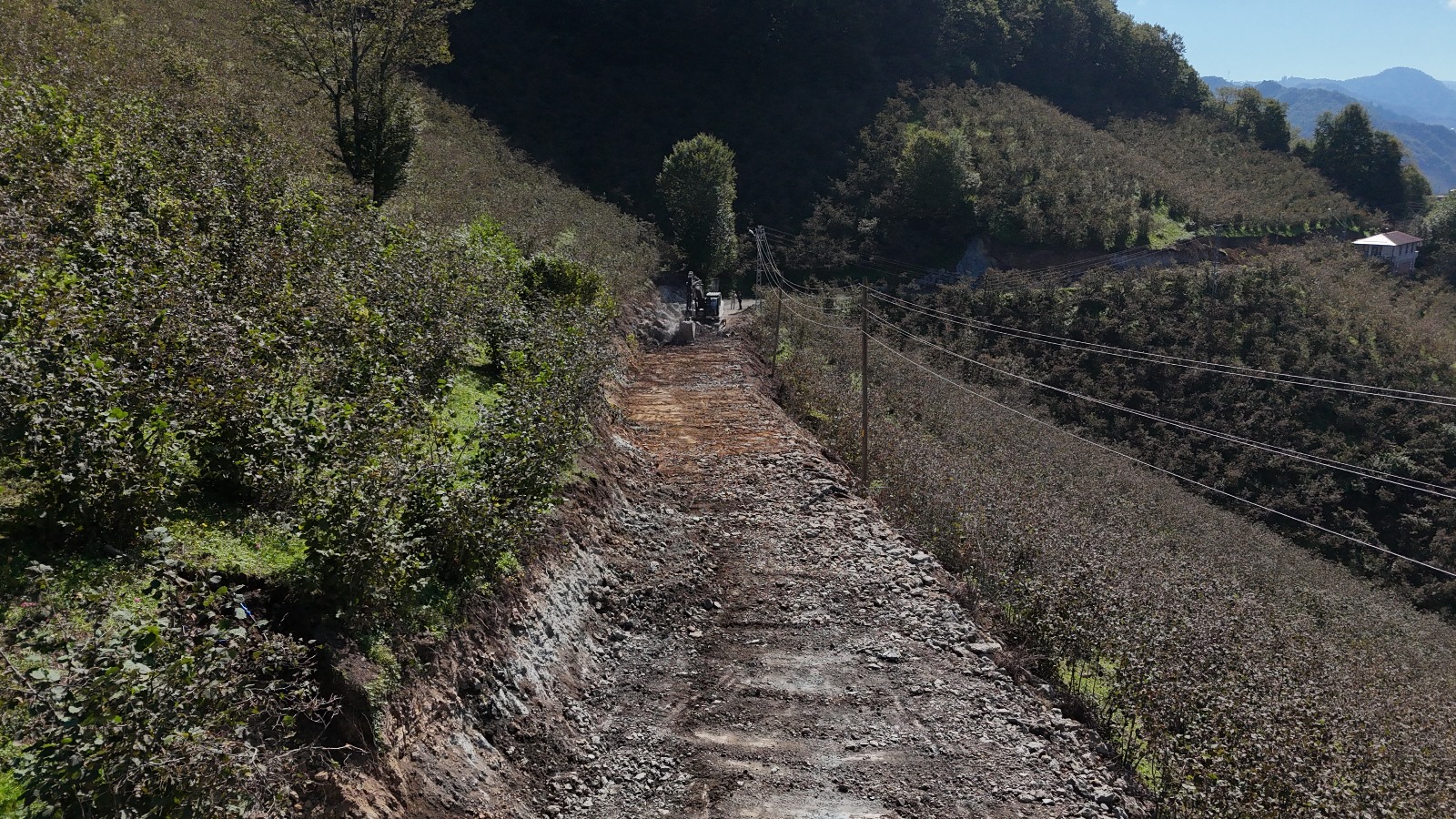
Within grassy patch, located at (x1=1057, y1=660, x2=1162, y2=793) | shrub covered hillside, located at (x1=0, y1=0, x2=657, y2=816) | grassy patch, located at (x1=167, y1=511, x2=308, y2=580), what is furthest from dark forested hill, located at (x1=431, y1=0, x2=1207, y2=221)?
grassy patch, located at (x1=167, y1=511, x2=308, y2=580)

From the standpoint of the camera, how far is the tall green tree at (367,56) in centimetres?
1420

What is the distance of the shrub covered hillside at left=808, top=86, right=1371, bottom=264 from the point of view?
3666 cm

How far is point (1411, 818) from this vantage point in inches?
272

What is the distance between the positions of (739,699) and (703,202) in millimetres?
24560

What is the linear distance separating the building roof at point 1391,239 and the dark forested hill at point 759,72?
18.9m

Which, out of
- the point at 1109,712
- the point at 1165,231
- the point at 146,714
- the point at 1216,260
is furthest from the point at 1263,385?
the point at 146,714

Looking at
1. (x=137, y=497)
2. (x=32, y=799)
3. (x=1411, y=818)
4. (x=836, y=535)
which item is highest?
(x=137, y=497)

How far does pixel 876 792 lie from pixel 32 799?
529 cm

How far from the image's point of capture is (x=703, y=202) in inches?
1152

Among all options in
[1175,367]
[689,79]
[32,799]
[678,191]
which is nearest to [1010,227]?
[1175,367]

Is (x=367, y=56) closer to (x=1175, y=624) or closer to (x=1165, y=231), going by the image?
(x=1175, y=624)

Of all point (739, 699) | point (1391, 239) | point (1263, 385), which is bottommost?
point (739, 699)

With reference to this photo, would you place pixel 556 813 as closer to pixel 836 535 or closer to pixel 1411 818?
pixel 836 535

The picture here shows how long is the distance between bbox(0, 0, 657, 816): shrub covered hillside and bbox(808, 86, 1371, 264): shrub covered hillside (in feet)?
99.3
